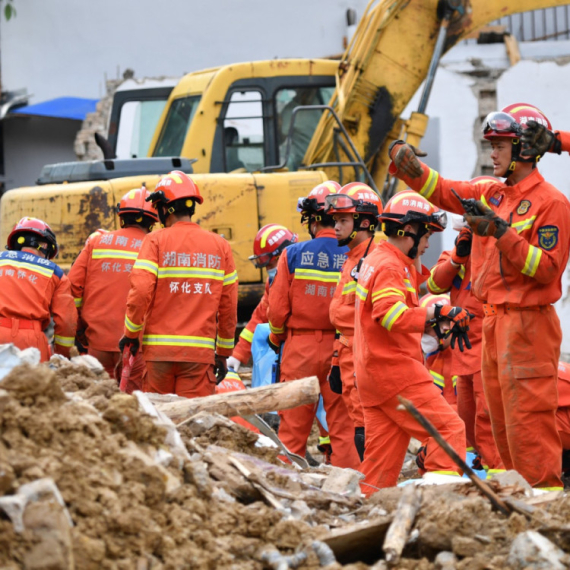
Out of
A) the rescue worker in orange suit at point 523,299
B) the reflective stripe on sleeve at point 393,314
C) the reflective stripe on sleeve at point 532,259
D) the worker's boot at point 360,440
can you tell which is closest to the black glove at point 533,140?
the rescue worker in orange suit at point 523,299

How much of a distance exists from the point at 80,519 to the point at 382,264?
8.12 ft

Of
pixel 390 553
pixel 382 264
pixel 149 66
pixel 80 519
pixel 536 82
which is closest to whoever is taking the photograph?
pixel 80 519

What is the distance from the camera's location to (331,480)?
13.9 feet

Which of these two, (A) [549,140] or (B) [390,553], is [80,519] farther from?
(A) [549,140]

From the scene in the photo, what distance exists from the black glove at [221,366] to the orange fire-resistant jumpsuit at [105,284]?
726 millimetres

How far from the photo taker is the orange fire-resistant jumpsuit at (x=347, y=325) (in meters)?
5.86

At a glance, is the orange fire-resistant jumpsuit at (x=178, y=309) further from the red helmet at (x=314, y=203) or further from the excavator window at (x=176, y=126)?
the excavator window at (x=176, y=126)

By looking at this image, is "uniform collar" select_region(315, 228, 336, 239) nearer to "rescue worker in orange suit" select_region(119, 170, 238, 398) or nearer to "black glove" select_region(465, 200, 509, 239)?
"rescue worker in orange suit" select_region(119, 170, 238, 398)

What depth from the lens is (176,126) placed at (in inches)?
412

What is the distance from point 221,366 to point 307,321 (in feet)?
2.52

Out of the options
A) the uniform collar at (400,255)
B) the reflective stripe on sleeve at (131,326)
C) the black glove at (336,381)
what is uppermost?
the uniform collar at (400,255)

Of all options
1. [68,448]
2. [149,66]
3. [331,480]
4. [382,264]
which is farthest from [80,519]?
[149,66]

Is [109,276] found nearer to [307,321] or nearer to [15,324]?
[15,324]

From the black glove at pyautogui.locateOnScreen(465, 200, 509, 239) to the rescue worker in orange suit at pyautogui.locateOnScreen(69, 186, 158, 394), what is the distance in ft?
10.8
